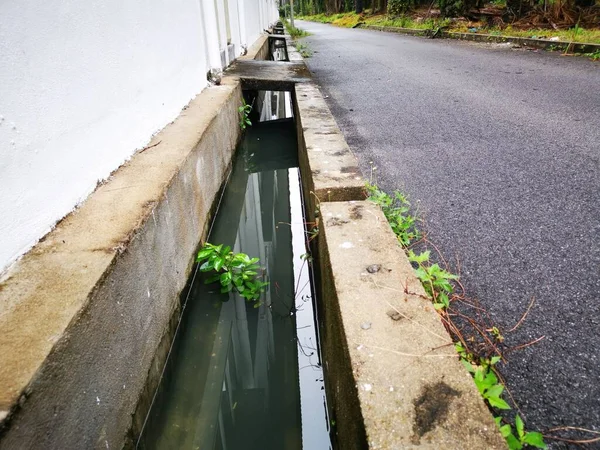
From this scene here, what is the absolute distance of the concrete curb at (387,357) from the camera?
1070 mm

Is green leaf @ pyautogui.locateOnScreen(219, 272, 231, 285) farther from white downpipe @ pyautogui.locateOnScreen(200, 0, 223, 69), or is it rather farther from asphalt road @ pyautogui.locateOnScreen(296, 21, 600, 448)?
white downpipe @ pyautogui.locateOnScreen(200, 0, 223, 69)

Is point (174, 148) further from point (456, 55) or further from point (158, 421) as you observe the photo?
point (456, 55)

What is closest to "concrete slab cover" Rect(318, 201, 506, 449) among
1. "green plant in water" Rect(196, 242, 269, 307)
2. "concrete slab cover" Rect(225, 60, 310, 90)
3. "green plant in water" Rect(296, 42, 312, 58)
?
"green plant in water" Rect(196, 242, 269, 307)

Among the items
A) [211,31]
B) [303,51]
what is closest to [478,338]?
[211,31]

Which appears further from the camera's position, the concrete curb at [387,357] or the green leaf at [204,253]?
the green leaf at [204,253]

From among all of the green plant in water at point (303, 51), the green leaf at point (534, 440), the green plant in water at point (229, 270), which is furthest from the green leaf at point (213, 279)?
the green plant in water at point (303, 51)

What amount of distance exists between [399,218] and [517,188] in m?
1.09

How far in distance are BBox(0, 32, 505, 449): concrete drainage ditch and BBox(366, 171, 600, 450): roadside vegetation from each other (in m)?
0.12

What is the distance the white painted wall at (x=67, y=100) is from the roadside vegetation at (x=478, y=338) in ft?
5.26

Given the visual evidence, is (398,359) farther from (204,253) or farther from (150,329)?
(204,253)

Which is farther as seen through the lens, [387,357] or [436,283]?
[436,283]

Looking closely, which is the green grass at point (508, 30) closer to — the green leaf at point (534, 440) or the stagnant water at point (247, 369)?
the stagnant water at point (247, 369)

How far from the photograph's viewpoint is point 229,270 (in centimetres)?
281

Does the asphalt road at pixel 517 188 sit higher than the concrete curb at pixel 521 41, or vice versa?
the concrete curb at pixel 521 41
